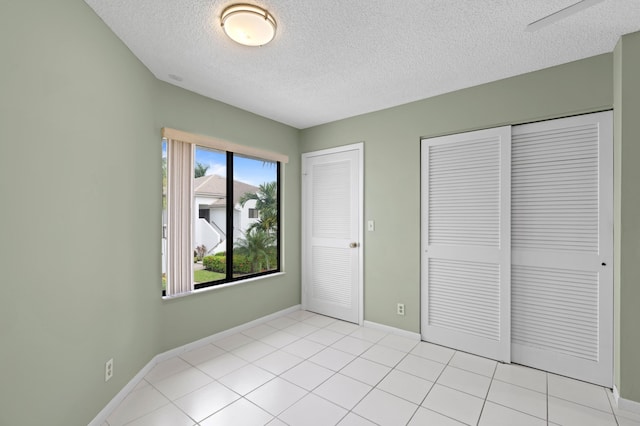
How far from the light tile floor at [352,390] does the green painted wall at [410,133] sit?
0.72 m

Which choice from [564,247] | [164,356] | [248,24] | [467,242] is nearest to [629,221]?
[564,247]

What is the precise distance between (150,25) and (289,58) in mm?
964

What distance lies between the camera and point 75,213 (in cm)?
167

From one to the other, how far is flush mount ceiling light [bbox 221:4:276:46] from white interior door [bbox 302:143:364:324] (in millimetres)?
1958

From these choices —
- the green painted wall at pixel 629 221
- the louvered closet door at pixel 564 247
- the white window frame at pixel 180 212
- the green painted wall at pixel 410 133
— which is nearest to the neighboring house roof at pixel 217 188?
the white window frame at pixel 180 212

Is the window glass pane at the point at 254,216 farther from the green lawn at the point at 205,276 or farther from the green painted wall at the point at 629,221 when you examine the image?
the green painted wall at the point at 629,221

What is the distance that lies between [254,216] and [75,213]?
2.20m

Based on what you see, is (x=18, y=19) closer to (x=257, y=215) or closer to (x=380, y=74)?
(x=380, y=74)

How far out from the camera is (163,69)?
8.13ft

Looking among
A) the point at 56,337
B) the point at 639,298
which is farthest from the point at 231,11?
the point at 639,298

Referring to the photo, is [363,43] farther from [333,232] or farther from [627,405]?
[627,405]

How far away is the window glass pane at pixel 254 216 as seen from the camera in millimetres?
3541

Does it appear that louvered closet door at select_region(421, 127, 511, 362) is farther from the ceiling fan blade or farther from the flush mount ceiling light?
the flush mount ceiling light

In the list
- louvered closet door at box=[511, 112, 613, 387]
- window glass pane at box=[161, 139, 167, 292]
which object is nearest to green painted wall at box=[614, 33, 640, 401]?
louvered closet door at box=[511, 112, 613, 387]
